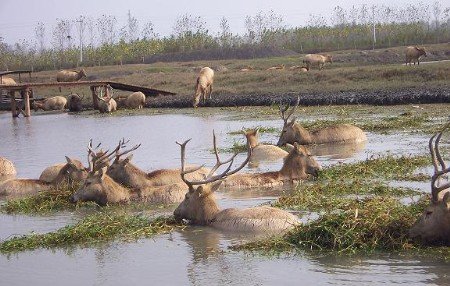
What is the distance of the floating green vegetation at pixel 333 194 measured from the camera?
11.0m

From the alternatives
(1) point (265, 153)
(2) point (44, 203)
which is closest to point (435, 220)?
(2) point (44, 203)

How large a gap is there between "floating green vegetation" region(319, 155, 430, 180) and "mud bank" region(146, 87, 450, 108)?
38.4 feet

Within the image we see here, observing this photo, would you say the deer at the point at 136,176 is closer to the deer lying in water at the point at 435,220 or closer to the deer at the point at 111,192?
the deer at the point at 111,192

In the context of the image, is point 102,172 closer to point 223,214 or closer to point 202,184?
point 202,184

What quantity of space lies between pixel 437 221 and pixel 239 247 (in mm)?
2126

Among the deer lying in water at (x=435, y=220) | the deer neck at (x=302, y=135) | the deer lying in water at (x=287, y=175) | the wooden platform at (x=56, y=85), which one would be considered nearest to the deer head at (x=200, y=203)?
the deer lying in water at (x=287, y=175)

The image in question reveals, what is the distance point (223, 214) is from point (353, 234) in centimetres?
206

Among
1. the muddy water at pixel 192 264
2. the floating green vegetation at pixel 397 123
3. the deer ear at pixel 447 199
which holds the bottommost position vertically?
the muddy water at pixel 192 264

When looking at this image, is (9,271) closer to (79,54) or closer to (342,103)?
(342,103)

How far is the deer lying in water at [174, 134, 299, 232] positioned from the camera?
32.4ft

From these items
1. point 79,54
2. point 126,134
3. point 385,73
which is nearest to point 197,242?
point 126,134

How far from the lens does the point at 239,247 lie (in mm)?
9297

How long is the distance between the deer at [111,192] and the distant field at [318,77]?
1740 cm

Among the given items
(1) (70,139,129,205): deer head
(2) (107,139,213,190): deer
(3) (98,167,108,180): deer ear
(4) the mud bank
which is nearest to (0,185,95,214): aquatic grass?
(1) (70,139,129,205): deer head
